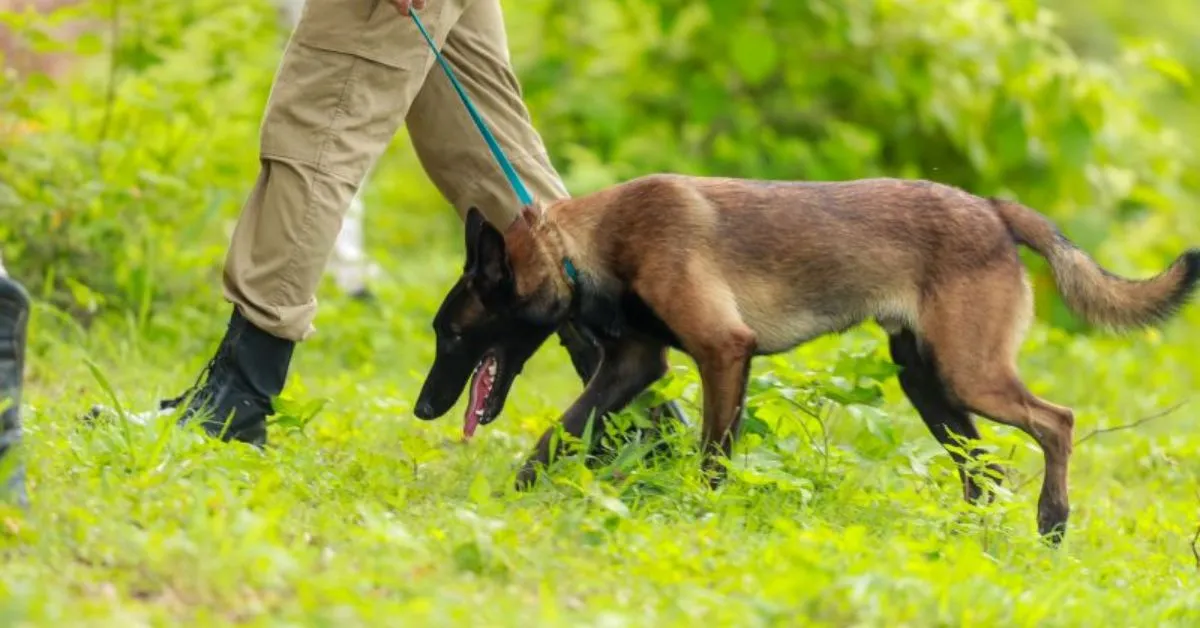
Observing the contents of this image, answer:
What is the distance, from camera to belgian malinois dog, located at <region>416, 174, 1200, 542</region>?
4.81m

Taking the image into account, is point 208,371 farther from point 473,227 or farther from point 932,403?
point 932,403

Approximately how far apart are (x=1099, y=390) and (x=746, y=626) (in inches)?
201

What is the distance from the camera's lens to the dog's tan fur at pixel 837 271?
15.9 feet

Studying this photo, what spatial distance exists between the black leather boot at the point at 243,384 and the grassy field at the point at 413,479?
101 mm

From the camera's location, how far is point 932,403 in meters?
5.27

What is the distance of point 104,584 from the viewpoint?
3377 millimetres

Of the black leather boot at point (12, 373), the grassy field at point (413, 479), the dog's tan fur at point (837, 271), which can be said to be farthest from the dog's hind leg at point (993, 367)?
the black leather boot at point (12, 373)

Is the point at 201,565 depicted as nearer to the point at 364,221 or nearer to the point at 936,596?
the point at 936,596

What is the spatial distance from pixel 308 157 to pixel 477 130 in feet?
2.08

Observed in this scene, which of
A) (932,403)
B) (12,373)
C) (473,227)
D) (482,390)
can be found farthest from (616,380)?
(12,373)

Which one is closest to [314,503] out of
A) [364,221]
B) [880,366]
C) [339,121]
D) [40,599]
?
[339,121]

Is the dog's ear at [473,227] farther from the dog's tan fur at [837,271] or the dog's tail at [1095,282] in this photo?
the dog's tail at [1095,282]

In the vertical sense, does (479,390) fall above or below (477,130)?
below

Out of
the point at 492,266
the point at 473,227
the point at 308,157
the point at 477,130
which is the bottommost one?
the point at 492,266
